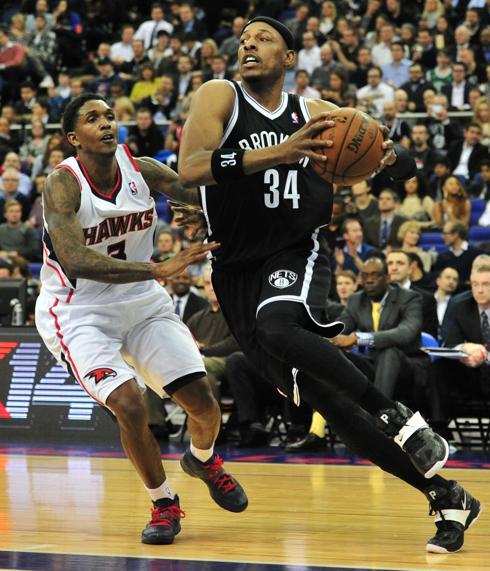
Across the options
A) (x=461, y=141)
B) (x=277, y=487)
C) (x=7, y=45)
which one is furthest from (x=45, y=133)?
(x=277, y=487)

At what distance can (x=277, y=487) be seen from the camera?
688cm

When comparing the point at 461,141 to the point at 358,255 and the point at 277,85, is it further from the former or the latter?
the point at 277,85

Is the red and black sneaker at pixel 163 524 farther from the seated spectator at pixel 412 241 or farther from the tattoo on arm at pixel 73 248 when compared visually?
the seated spectator at pixel 412 241

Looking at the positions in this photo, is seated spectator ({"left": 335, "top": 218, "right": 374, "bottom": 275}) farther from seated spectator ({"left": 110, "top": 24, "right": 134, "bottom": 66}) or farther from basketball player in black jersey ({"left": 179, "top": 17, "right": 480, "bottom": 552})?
seated spectator ({"left": 110, "top": 24, "right": 134, "bottom": 66})

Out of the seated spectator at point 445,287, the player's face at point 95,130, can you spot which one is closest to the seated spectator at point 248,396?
the seated spectator at point 445,287

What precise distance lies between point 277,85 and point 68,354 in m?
1.49

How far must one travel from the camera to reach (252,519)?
18.4 ft

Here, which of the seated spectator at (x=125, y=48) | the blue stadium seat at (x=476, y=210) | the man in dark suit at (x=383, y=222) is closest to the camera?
the man in dark suit at (x=383, y=222)

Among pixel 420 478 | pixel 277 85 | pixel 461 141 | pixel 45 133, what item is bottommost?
pixel 45 133

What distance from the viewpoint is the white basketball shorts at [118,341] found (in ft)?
16.4

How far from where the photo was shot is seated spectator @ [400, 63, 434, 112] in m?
14.5

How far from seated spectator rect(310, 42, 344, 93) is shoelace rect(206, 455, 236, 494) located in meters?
10.2

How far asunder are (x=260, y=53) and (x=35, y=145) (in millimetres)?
12060

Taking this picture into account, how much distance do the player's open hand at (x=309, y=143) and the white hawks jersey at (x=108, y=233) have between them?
1.03 meters
